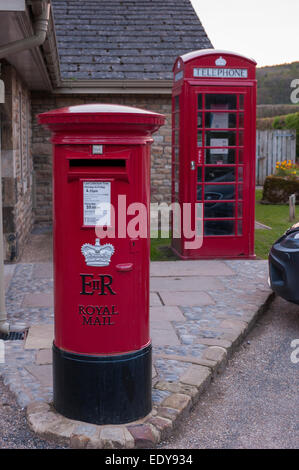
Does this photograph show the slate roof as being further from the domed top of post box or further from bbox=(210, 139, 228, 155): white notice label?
the domed top of post box

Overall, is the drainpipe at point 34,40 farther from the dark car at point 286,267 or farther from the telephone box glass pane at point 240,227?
the telephone box glass pane at point 240,227

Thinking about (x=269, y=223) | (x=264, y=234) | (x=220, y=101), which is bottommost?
(x=264, y=234)

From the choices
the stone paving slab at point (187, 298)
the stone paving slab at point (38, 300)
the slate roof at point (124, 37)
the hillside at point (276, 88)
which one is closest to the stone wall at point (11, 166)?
the stone paving slab at point (38, 300)

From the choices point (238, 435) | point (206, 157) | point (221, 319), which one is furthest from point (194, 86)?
point (238, 435)

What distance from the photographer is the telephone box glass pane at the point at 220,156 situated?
846 centimetres

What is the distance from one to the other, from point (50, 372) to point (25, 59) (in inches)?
194

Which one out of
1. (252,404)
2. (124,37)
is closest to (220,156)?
(252,404)

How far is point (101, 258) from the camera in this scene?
11.6 ft

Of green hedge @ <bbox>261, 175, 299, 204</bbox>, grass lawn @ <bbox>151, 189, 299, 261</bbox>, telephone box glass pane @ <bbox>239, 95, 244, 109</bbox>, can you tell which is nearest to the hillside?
green hedge @ <bbox>261, 175, 299, 204</bbox>

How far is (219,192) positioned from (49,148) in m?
4.78

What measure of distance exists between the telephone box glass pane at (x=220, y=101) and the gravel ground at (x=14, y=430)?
5.37m

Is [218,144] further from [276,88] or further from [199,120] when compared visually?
[276,88]

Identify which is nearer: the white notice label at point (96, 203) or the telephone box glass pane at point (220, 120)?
the white notice label at point (96, 203)

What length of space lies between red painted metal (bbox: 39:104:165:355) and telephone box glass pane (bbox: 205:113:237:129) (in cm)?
480
